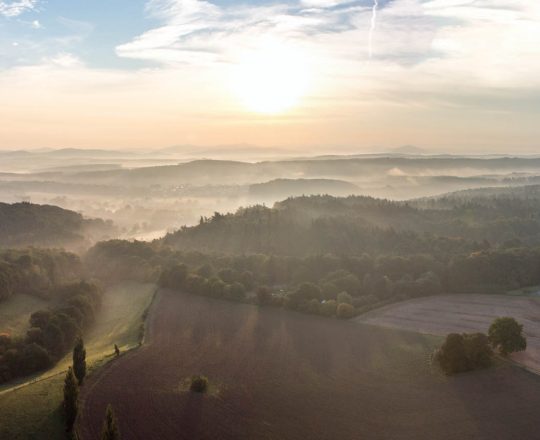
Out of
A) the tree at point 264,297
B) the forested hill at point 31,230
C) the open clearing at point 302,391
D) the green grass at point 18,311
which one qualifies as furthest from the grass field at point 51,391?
the forested hill at point 31,230

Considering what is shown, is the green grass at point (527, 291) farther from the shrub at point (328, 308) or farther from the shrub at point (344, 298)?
the shrub at point (328, 308)

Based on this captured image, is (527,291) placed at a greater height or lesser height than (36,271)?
lesser

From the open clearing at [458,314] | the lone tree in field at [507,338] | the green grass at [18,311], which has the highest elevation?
the lone tree in field at [507,338]

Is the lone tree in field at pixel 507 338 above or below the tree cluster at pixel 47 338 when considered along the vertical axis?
above

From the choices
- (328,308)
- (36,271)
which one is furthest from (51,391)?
(36,271)

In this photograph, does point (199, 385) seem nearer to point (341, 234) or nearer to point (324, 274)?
point (324, 274)

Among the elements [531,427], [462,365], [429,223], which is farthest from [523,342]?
[429,223]

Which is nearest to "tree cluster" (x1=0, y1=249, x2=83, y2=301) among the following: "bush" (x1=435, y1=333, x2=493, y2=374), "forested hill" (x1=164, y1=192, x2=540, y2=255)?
"forested hill" (x1=164, y1=192, x2=540, y2=255)
